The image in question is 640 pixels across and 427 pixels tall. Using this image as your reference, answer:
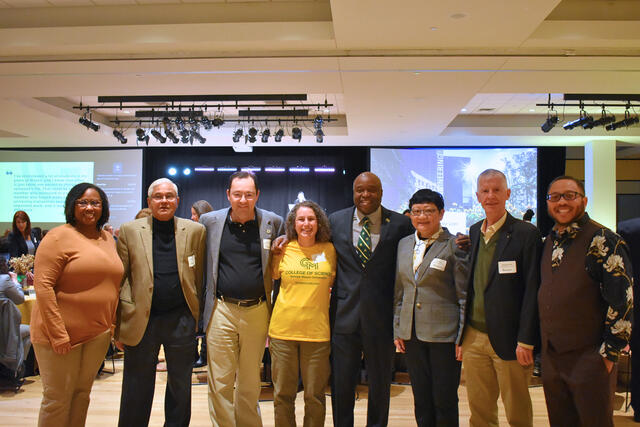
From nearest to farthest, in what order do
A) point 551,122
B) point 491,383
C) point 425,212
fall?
point 491,383
point 425,212
point 551,122

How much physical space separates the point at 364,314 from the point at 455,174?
30.3ft

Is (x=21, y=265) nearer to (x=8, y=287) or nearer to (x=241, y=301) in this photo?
(x=8, y=287)

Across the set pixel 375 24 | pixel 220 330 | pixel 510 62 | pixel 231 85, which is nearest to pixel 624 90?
pixel 510 62

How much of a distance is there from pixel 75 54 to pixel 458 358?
5.34 metres


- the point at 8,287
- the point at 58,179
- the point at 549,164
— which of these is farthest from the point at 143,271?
the point at 549,164

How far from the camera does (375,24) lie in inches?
191

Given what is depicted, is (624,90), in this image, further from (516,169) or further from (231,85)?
(231,85)

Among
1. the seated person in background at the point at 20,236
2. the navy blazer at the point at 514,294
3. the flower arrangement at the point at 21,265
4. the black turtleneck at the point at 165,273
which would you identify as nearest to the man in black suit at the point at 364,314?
the navy blazer at the point at 514,294

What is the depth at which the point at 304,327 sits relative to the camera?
10.0ft

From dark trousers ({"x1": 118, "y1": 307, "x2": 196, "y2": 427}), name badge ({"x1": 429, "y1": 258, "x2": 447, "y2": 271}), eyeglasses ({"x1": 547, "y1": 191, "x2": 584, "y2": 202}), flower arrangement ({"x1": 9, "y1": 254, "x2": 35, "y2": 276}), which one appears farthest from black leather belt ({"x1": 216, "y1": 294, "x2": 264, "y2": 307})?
flower arrangement ({"x1": 9, "y1": 254, "x2": 35, "y2": 276})

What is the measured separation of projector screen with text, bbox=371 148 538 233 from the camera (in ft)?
38.4

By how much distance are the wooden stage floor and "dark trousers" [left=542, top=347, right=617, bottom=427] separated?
4.90ft

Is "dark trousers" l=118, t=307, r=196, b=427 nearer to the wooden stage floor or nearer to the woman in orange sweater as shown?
the woman in orange sweater

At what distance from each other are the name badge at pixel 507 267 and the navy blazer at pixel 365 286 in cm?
69
